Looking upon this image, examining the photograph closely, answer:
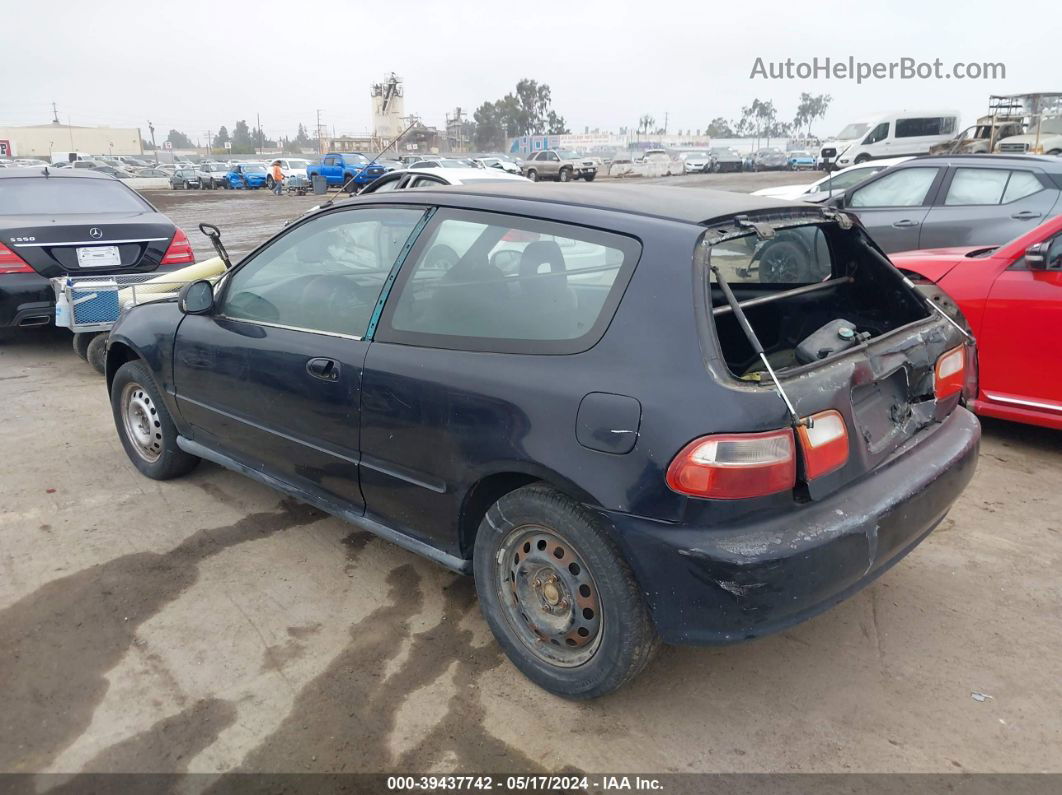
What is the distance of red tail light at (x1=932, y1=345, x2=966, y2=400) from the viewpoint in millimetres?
2973

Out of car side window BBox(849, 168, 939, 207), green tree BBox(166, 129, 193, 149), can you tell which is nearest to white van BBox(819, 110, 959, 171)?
car side window BBox(849, 168, 939, 207)

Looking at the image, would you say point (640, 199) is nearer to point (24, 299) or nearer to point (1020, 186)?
point (24, 299)

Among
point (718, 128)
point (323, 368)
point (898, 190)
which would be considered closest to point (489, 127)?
point (718, 128)

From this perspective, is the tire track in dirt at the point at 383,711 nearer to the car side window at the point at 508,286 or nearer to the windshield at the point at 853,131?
the car side window at the point at 508,286

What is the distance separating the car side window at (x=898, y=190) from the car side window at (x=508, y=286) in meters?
6.85

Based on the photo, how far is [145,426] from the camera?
4.45 meters

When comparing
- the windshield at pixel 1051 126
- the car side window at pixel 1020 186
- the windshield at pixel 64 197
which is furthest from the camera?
the windshield at pixel 1051 126

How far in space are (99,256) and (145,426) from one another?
3.17 meters

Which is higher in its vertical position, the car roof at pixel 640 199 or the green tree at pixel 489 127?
A: the green tree at pixel 489 127

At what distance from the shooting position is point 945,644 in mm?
2943

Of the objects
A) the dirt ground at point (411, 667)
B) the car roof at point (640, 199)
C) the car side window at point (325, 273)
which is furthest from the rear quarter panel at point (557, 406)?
the dirt ground at point (411, 667)

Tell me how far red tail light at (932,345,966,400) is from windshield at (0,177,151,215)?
715 cm

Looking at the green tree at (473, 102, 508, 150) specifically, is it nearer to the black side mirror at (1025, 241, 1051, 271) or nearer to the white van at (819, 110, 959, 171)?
the white van at (819, 110, 959, 171)

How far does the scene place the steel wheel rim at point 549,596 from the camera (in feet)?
8.30
